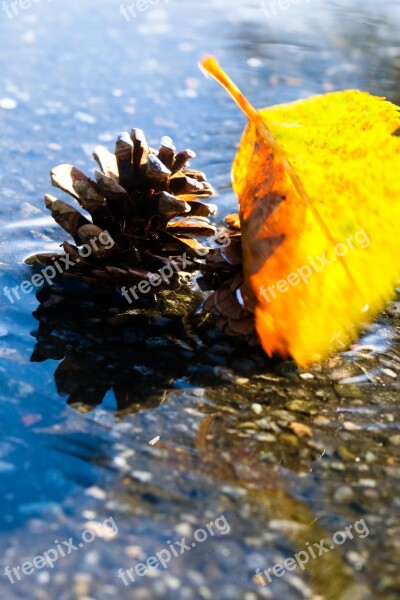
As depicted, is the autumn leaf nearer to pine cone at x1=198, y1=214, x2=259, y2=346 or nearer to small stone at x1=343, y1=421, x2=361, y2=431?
pine cone at x1=198, y1=214, x2=259, y2=346

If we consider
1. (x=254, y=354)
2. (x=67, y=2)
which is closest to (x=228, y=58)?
(x=67, y=2)

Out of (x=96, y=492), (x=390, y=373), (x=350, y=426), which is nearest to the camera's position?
(x=96, y=492)

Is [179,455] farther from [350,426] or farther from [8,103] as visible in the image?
[8,103]

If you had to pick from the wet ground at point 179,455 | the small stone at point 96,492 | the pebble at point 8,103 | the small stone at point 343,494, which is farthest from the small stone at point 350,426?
the pebble at point 8,103

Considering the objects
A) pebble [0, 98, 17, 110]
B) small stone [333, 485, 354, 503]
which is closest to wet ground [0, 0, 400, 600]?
small stone [333, 485, 354, 503]

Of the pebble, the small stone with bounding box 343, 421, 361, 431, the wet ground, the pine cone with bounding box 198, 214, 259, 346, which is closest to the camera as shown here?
the wet ground

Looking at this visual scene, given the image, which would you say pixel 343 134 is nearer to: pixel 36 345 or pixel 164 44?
pixel 36 345

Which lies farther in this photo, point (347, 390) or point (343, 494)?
point (347, 390)

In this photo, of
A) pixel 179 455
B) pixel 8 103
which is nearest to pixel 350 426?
pixel 179 455
